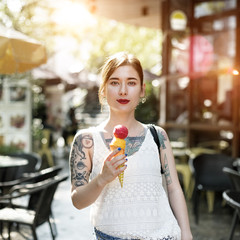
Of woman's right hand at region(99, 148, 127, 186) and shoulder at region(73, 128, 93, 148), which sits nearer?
woman's right hand at region(99, 148, 127, 186)

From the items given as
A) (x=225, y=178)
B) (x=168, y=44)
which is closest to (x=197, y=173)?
(x=225, y=178)

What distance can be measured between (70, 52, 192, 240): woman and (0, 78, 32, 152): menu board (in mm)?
8350

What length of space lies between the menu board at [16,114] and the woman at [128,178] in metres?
8.35

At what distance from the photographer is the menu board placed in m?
10.1

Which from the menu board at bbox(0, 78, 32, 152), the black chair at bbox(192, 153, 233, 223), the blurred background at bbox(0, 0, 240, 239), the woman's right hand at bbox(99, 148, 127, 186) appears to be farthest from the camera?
the menu board at bbox(0, 78, 32, 152)

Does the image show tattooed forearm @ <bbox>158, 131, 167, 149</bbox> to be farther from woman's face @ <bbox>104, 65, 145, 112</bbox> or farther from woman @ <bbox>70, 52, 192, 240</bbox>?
woman's face @ <bbox>104, 65, 145, 112</bbox>

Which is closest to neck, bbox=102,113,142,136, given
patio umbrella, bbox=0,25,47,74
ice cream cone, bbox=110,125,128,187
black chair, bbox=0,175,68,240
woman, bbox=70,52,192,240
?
woman, bbox=70,52,192,240

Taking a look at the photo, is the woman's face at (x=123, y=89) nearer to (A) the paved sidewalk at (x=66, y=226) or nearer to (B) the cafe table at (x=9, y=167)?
(A) the paved sidewalk at (x=66, y=226)

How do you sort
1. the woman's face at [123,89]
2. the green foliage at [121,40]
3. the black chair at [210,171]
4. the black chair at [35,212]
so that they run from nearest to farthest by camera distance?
the woman's face at [123,89], the black chair at [35,212], the black chair at [210,171], the green foliage at [121,40]

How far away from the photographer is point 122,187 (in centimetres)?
188

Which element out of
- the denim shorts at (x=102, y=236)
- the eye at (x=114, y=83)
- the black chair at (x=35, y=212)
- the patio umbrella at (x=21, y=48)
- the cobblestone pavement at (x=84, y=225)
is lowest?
the cobblestone pavement at (x=84, y=225)

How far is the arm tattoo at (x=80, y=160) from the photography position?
6.40ft

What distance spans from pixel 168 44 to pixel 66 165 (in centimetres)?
491

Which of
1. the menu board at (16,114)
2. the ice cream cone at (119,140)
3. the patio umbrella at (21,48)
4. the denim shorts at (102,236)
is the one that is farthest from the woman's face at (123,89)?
the menu board at (16,114)
